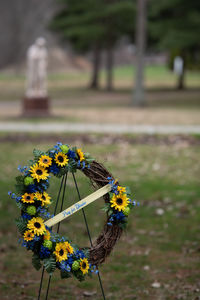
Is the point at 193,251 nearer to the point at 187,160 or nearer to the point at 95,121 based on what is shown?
the point at 187,160

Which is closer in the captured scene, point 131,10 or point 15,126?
point 15,126

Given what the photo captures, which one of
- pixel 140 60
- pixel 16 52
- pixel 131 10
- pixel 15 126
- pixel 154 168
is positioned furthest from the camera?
pixel 16 52

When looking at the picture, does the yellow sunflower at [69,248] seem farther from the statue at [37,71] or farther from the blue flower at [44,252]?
the statue at [37,71]

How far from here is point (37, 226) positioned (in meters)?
3.63

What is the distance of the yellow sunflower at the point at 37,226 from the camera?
3.59 metres

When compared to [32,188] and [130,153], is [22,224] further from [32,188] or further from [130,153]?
[130,153]

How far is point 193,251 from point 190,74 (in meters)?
47.9

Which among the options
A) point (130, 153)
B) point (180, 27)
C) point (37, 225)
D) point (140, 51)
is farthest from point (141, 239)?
point (180, 27)

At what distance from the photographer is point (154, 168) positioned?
10945mm

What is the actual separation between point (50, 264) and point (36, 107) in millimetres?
16691

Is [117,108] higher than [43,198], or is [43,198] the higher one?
[117,108]

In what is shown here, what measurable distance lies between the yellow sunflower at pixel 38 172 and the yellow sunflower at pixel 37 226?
10.1 inches

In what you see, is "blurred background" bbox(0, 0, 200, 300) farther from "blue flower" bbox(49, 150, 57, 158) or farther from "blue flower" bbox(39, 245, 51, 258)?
"blue flower" bbox(39, 245, 51, 258)

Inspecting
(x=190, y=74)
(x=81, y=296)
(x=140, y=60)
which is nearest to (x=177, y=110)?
(x=140, y=60)
